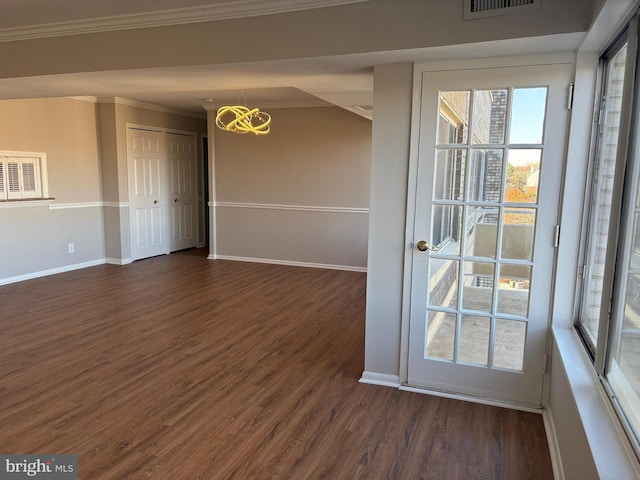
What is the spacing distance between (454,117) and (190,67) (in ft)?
5.69

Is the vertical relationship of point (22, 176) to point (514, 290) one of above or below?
above

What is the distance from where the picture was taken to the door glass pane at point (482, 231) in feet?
8.81

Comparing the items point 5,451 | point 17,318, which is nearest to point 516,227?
point 5,451

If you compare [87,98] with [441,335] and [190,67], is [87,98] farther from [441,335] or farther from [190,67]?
[441,335]

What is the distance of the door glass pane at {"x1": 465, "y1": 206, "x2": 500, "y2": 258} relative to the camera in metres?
2.69

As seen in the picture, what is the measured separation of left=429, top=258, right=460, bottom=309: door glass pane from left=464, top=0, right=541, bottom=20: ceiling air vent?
1.36m

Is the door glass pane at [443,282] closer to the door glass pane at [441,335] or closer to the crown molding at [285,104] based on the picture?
the door glass pane at [441,335]

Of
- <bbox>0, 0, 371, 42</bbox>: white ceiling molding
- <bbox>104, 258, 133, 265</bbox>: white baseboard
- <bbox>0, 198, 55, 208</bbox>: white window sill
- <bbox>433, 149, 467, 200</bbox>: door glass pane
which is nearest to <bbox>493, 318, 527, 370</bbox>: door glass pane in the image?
<bbox>433, 149, 467, 200</bbox>: door glass pane

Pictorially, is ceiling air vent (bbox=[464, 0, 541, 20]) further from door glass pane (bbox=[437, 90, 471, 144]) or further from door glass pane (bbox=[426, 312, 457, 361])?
door glass pane (bbox=[426, 312, 457, 361])

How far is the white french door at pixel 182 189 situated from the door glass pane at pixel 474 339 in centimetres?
604

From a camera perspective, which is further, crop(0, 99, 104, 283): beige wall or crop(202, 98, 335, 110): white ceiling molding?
crop(202, 98, 335, 110): white ceiling molding

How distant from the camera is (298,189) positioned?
6758 mm

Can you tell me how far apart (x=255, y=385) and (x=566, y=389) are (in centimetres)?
183

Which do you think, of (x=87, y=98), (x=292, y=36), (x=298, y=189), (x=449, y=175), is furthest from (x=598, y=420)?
(x=87, y=98)
